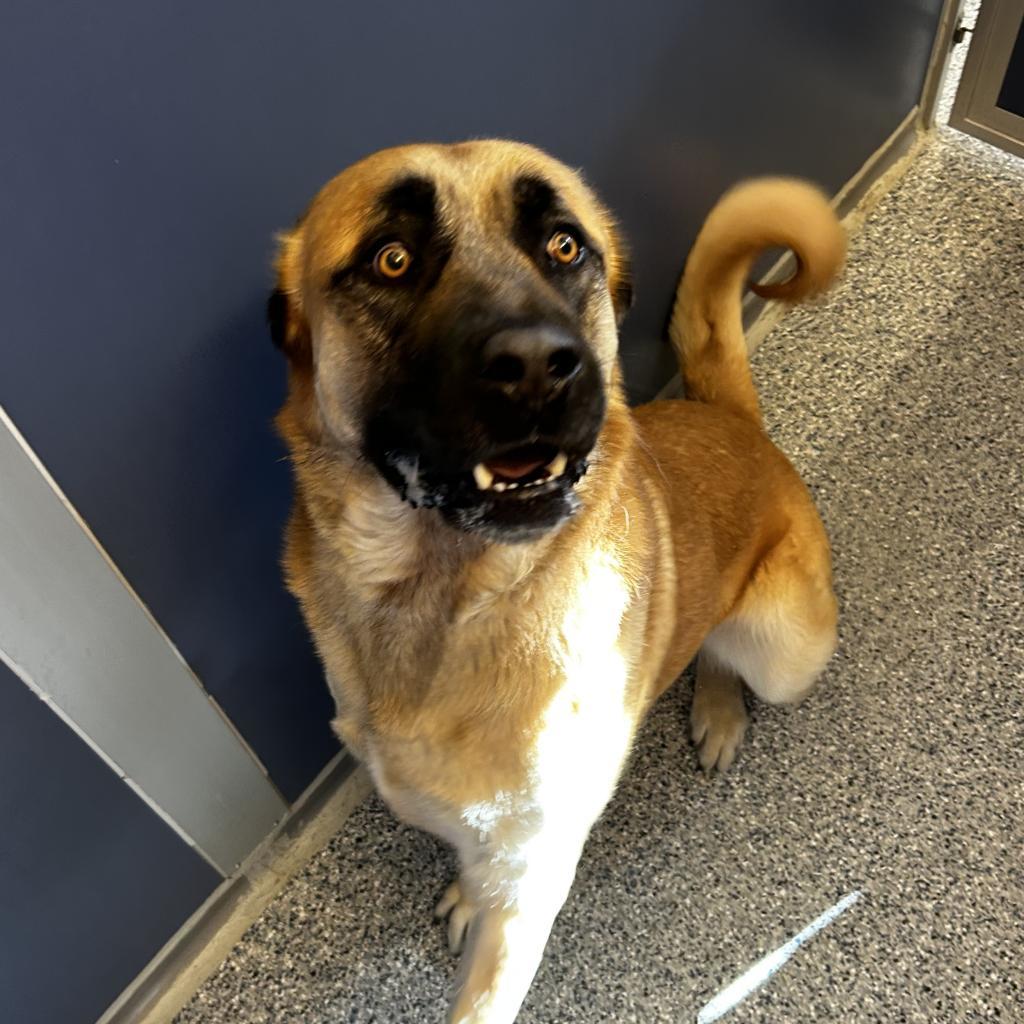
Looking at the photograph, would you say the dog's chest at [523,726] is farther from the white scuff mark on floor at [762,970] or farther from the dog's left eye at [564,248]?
the white scuff mark on floor at [762,970]

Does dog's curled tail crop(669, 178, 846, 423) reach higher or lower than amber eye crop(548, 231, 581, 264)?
lower

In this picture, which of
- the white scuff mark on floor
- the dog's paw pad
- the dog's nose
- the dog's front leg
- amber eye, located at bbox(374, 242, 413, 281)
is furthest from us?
the dog's paw pad

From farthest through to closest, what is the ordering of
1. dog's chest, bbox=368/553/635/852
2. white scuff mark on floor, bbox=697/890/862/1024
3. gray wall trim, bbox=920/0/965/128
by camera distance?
gray wall trim, bbox=920/0/965/128
white scuff mark on floor, bbox=697/890/862/1024
dog's chest, bbox=368/553/635/852

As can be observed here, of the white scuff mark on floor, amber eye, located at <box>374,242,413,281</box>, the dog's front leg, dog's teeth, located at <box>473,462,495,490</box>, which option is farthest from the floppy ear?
the white scuff mark on floor

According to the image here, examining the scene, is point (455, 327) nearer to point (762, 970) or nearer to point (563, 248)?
point (563, 248)

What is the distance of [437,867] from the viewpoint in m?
1.46

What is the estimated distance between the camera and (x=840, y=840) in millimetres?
1432

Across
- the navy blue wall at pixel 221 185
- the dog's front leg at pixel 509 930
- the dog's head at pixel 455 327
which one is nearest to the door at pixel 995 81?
the navy blue wall at pixel 221 185

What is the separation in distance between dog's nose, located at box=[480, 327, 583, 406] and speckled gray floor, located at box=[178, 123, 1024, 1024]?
3.20 feet

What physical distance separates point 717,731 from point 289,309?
1.01 meters

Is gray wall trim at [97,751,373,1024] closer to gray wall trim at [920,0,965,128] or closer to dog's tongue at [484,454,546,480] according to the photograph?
dog's tongue at [484,454,546,480]

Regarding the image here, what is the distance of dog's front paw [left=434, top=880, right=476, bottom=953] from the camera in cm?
136

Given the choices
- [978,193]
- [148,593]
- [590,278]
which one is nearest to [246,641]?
[148,593]

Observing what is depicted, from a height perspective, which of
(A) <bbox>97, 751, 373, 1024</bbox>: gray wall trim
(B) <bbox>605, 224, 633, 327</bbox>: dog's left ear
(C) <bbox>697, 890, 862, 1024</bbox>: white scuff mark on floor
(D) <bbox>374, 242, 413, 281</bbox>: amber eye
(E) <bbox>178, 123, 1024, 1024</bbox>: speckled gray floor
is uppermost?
(D) <bbox>374, 242, 413, 281</bbox>: amber eye
